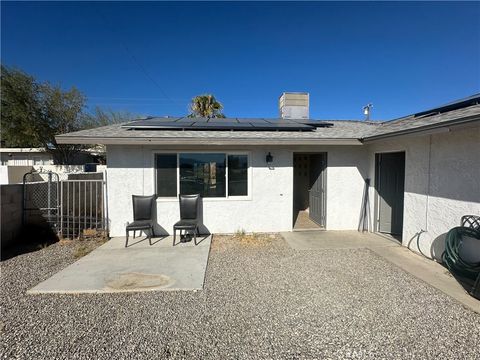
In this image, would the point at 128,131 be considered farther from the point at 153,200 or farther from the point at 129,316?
the point at 129,316

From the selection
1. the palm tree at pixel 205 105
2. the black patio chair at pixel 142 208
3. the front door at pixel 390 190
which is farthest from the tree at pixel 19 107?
the front door at pixel 390 190

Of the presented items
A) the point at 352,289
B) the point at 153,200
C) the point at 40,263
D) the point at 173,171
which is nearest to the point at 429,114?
the point at 352,289

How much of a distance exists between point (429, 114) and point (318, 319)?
5.97 m

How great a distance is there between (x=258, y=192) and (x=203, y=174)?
1.63m

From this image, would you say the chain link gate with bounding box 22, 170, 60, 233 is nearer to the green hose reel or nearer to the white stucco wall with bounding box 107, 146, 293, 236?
the white stucco wall with bounding box 107, 146, 293, 236

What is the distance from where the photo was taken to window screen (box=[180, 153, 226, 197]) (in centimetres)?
649

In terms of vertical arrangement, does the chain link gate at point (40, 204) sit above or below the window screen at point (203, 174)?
below

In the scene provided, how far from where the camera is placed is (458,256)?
3688 millimetres

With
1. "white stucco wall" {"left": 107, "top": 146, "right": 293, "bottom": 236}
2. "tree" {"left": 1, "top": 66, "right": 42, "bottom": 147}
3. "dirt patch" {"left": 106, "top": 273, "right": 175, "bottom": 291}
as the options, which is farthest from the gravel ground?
"tree" {"left": 1, "top": 66, "right": 42, "bottom": 147}

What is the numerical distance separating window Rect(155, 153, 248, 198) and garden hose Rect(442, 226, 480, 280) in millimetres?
4417

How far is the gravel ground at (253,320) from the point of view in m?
2.50

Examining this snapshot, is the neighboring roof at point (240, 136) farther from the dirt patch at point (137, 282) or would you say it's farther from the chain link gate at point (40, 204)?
the dirt patch at point (137, 282)

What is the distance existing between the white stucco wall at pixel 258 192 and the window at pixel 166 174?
17 cm

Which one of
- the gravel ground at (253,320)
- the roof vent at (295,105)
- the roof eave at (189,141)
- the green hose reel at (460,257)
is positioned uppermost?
the roof vent at (295,105)
